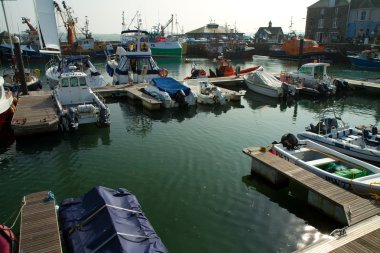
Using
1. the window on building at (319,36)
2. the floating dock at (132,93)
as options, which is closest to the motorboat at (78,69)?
the floating dock at (132,93)

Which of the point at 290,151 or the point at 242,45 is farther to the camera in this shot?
the point at 242,45

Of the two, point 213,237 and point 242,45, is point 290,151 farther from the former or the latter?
point 242,45

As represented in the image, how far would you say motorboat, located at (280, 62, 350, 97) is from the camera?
29969 millimetres

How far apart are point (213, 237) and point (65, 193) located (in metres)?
6.55

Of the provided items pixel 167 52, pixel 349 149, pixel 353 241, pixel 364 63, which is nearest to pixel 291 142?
pixel 349 149

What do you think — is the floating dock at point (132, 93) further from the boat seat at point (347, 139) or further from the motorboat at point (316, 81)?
the motorboat at point (316, 81)

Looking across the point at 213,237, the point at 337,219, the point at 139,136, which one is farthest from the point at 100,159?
the point at 337,219

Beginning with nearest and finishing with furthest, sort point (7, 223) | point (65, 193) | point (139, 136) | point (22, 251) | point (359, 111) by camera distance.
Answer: point (22, 251) → point (7, 223) → point (65, 193) → point (139, 136) → point (359, 111)

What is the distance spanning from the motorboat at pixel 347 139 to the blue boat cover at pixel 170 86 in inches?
466

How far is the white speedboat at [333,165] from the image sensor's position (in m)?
11.1

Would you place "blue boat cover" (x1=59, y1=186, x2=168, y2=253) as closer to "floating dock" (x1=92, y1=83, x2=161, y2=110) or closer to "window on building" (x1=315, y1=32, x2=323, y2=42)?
"floating dock" (x1=92, y1=83, x2=161, y2=110)

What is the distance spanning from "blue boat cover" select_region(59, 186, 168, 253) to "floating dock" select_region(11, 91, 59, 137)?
384 inches

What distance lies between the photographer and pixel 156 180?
1338 centimetres

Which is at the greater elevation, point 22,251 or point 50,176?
point 22,251
